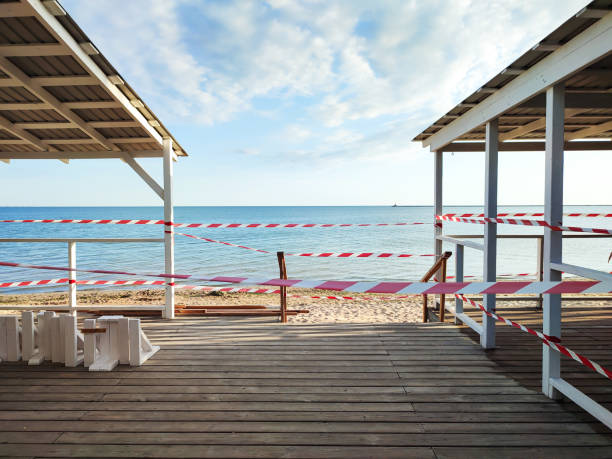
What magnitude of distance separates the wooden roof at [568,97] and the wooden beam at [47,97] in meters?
4.30

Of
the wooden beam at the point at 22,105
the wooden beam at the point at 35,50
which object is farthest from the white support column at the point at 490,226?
the wooden beam at the point at 22,105

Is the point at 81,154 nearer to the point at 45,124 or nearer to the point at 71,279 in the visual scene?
the point at 45,124

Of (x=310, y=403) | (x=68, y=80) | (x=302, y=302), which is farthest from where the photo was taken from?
(x=302, y=302)

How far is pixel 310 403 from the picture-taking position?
2484 millimetres

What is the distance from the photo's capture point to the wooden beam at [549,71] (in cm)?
212

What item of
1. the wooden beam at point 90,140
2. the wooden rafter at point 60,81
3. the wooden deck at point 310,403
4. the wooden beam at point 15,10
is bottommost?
the wooden deck at point 310,403

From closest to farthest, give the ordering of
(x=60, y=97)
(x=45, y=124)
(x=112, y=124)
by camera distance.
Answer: (x=60, y=97) → (x=112, y=124) → (x=45, y=124)

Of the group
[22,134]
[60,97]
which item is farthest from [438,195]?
[22,134]

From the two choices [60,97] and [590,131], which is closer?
[60,97]

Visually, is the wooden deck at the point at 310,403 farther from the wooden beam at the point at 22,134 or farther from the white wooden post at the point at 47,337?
the wooden beam at the point at 22,134

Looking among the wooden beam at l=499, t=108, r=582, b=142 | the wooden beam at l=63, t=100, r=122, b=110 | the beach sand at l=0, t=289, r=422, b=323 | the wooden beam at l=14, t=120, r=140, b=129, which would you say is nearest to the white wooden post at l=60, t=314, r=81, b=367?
the wooden beam at l=63, t=100, r=122, b=110

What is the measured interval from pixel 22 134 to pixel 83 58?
7.36 ft

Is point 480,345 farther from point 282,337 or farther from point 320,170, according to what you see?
point 320,170

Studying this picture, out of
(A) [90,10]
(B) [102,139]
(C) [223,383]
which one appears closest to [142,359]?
(C) [223,383]
